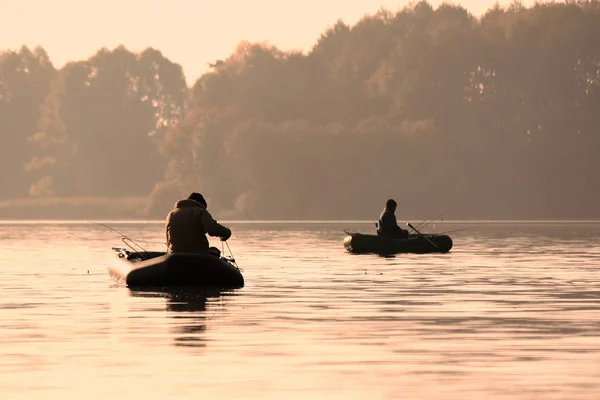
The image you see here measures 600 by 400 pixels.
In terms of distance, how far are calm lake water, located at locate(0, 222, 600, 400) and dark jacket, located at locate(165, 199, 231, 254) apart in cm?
81

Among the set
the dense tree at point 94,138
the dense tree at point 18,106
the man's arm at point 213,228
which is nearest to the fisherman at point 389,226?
the man's arm at point 213,228

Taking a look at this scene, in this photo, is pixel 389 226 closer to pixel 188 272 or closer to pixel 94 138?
pixel 188 272

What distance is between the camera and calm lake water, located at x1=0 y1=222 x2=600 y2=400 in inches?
586

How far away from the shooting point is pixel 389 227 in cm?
4628

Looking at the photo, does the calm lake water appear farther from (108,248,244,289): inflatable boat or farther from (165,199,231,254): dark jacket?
(165,199,231,254): dark jacket

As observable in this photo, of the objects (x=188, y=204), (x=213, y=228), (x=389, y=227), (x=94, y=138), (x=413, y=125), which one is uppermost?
(x=94, y=138)

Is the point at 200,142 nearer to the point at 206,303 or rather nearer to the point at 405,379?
the point at 206,303

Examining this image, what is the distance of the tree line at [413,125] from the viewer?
114 m

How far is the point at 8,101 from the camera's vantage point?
6998 inches

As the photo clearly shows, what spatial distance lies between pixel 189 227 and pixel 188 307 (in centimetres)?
376

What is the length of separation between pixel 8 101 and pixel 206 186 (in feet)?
205

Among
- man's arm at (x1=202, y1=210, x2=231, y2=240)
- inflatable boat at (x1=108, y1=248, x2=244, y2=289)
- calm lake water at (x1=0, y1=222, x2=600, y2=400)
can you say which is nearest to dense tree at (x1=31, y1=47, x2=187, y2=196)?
calm lake water at (x1=0, y1=222, x2=600, y2=400)

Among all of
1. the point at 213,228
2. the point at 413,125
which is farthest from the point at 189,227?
the point at 413,125

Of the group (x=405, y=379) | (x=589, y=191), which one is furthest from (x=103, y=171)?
(x=405, y=379)
